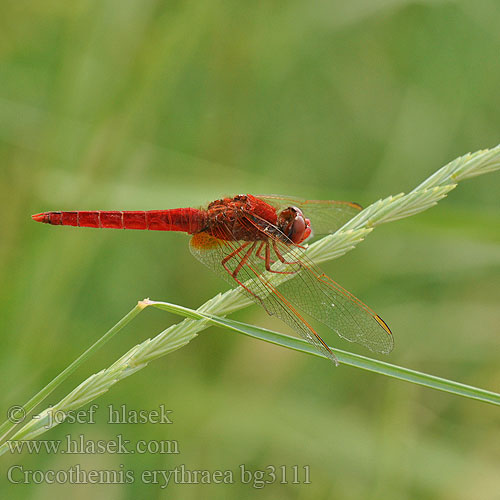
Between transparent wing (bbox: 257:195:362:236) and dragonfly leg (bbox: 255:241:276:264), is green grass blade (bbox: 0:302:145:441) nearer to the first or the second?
dragonfly leg (bbox: 255:241:276:264)

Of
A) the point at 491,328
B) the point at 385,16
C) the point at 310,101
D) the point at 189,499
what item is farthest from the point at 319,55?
the point at 189,499

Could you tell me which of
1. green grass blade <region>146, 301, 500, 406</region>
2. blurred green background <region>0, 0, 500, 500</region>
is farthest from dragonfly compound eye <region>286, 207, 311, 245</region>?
green grass blade <region>146, 301, 500, 406</region>

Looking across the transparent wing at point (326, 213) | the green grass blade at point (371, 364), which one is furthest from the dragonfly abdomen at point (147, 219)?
the green grass blade at point (371, 364)

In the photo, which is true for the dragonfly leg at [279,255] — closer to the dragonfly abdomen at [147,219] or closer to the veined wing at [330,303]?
the veined wing at [330,303]

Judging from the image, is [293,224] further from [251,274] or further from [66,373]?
[66,373]

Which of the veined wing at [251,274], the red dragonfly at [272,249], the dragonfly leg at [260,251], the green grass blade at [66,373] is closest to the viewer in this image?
the green grass blade at [66,373]

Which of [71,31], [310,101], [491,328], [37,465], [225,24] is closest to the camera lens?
[37,465]

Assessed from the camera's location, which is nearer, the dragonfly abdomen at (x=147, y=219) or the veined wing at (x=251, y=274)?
the veined wing at (x=251, y=274)

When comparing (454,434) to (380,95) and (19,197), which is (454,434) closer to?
(380,95)
